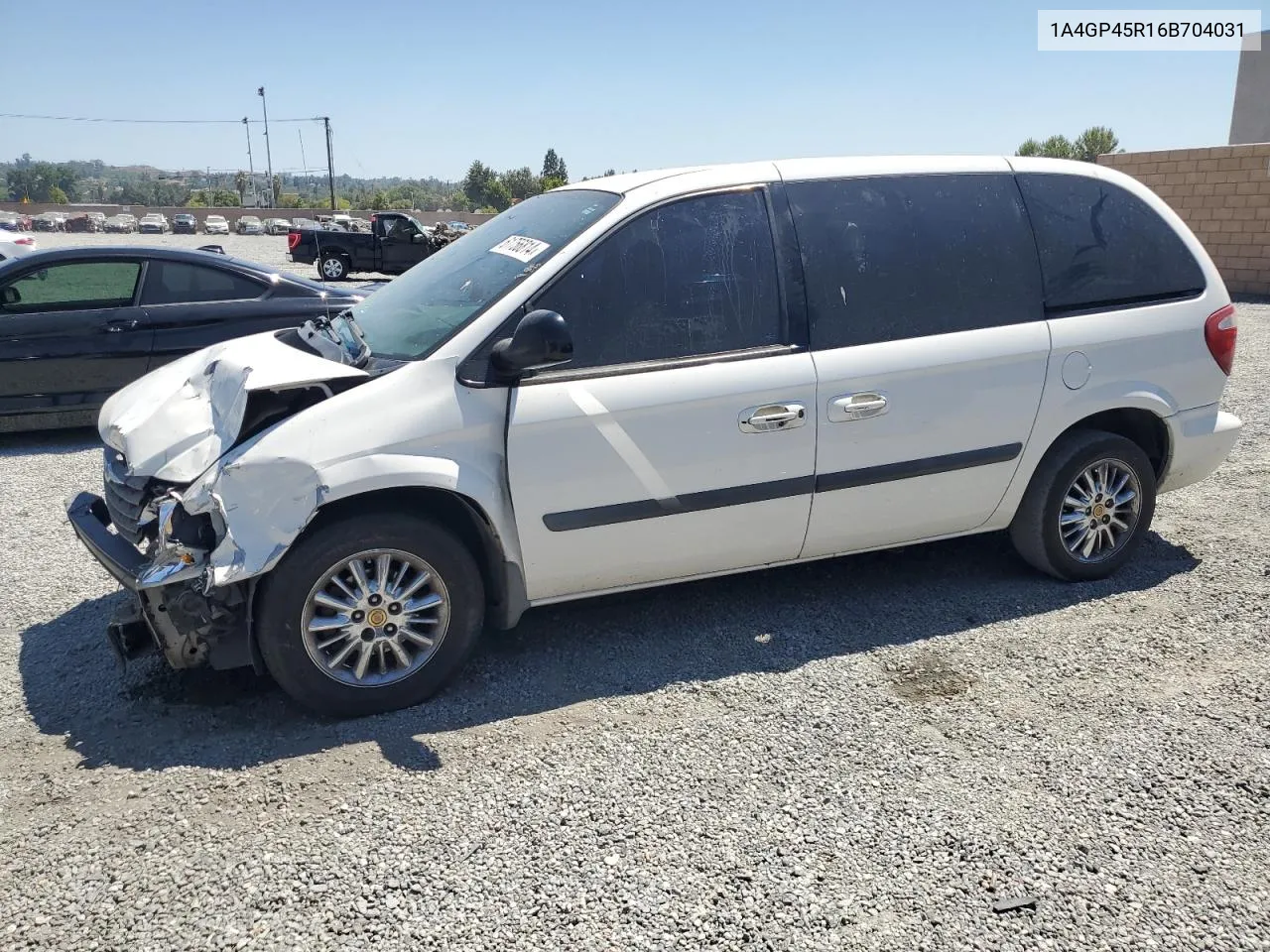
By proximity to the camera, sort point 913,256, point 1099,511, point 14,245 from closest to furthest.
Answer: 1. point 913,256
2. point 1099,511
3. point 14,245

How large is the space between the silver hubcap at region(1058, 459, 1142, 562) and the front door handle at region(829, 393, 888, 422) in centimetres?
118

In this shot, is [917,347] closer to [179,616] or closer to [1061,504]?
[1061,504]

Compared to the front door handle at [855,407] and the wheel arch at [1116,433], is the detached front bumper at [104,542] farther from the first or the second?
the wheel arch at [1116,433]

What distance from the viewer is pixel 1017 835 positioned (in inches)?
118

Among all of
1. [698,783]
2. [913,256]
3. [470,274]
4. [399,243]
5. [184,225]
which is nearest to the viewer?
[698,783]

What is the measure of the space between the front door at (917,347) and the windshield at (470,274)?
100 centimetres

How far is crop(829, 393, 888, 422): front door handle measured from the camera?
4.10 meters

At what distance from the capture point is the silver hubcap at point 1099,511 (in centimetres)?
473

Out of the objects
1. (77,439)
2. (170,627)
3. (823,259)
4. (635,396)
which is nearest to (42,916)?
(170,627)

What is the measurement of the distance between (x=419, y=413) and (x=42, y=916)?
1.88 metres

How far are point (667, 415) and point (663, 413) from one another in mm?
17

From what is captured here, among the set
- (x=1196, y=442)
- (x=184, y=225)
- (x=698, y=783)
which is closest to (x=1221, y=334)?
(x=1196, y=442)

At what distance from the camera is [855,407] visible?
4121 mm

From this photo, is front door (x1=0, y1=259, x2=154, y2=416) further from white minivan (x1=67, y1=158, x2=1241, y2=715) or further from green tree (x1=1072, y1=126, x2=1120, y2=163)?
green tree (x1=1072, y1=126, x2=1120, y2=163)
